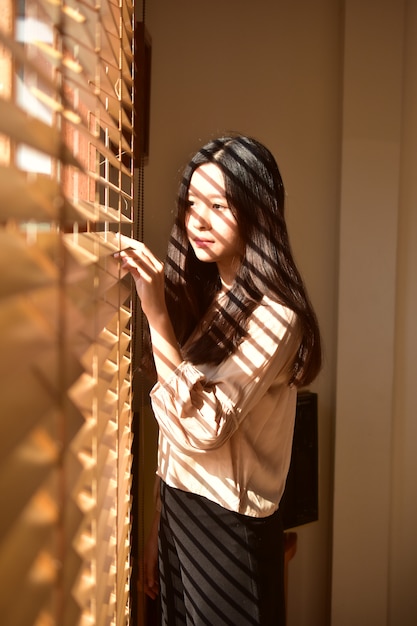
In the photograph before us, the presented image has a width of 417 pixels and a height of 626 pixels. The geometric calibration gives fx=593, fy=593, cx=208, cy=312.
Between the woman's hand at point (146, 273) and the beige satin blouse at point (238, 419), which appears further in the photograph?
the beige satin blouse at point (238, 419)

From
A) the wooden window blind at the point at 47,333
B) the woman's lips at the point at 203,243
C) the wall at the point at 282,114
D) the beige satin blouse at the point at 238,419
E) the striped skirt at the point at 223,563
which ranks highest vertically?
the wall at the point at 282,114

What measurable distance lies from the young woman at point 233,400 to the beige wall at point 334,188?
796 millimetres

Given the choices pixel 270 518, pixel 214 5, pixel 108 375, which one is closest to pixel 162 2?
pixel 214 5

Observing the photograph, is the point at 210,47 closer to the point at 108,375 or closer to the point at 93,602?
the point at 108,375

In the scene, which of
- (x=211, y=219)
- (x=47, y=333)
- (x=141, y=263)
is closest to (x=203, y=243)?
(x=211, y=219)

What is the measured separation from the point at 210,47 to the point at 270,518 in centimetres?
158

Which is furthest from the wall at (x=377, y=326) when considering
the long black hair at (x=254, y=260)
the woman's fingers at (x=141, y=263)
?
the woman's fingers at (x=141, y=263)

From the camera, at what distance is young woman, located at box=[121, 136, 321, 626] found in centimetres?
106

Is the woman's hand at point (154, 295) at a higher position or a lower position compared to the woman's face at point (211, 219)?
lower

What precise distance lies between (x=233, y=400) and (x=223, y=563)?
327 mm

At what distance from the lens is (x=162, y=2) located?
78.6 inches

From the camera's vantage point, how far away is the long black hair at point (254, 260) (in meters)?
1.18

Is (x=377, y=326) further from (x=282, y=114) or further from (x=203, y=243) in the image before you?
(x=203, y=243)

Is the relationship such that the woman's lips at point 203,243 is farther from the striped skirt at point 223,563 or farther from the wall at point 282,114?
the wall at point 282,114
